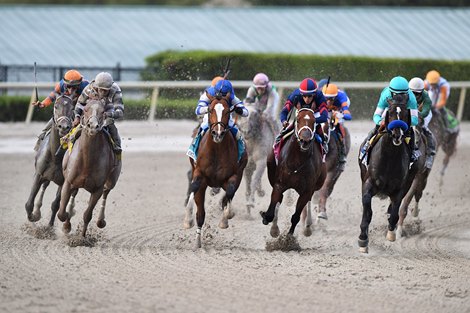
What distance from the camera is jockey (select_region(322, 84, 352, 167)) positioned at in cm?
1408

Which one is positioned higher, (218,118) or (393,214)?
(218,118)

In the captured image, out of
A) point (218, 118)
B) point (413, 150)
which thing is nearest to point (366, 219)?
point (413, 150)

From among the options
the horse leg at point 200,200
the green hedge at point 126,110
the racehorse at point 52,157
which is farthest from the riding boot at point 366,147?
the green hedge at point 126,110

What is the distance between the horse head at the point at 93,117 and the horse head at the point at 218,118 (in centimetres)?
124

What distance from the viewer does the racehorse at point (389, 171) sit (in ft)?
38.2

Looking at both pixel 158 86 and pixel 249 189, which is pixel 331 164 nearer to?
pixel 249 189

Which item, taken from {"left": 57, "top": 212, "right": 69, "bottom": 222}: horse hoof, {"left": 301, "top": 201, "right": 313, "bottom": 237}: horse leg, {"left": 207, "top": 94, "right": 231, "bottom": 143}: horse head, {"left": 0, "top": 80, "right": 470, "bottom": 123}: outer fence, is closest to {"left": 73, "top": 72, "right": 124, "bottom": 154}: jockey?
{"left": 57, "top": 212, "right": 69, "bottom": 222}: horse hoof

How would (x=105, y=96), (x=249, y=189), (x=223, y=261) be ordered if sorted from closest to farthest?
(x=223, y=261) → (x=105, y=96) → (x=249, y=189)

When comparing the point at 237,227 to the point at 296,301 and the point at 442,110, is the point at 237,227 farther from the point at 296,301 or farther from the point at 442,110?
the point at 442,110

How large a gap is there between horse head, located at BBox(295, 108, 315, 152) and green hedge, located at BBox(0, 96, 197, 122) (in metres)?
11.8

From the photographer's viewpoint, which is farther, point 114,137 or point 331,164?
point 331,164

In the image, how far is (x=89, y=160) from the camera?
11719 mm

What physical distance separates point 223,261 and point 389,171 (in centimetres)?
228

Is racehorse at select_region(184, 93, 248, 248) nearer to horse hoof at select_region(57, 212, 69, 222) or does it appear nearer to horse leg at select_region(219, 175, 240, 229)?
horse leg at select_region(219, 175, 240, 229)
